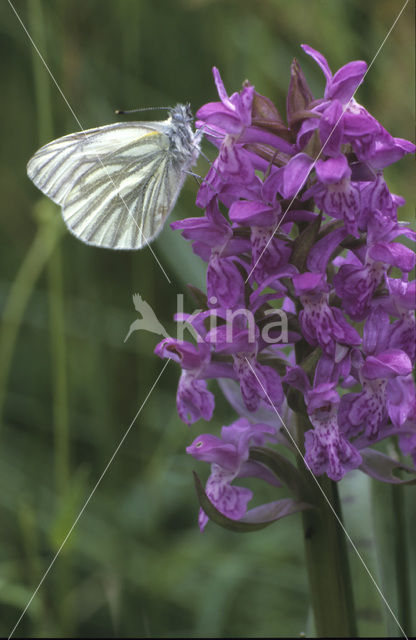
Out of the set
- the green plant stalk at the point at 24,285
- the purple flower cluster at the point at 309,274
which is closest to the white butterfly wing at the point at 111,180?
the green plant stalk at the point at 24,285

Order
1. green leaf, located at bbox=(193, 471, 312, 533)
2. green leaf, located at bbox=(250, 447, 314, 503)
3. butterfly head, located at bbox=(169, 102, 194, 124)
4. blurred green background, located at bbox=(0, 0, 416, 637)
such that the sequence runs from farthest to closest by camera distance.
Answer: blurred green background, located at bbox=(0, 0, 416, 637) < butterfly head, located at bbox=(169, 102, 194, 124) < green leaf, located at bbox=(250, 447, 314, 503) < green leaf, located at bbox=(193, 471, 312, 533)

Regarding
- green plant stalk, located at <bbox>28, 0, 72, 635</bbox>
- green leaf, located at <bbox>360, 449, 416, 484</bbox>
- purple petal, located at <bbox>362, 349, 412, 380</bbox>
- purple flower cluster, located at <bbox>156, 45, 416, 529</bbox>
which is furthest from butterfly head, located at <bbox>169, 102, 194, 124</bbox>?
green leaf, located at <bbox>360, 449, 416, 484</bbox>

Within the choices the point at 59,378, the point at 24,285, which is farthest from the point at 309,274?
the point at 24,285

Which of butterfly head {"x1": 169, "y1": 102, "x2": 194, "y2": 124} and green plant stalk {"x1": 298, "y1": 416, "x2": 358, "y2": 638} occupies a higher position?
butterfly head {"x1": 169, "y1": 102, "x2": 194, "y2": 124}

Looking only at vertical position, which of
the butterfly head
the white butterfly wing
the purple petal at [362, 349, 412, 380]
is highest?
the butterfly head

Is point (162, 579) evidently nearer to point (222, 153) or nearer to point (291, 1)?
point (222, 153)

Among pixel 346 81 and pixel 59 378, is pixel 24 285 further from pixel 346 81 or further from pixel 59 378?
pixel 346 81

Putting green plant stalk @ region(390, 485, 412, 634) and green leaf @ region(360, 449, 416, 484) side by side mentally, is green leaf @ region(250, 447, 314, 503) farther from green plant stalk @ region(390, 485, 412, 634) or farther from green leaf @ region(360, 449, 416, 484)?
green plant stalk @ region(390, 485, 412, 634)

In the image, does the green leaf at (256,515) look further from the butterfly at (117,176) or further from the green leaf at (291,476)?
the butterfly at (117,176)
